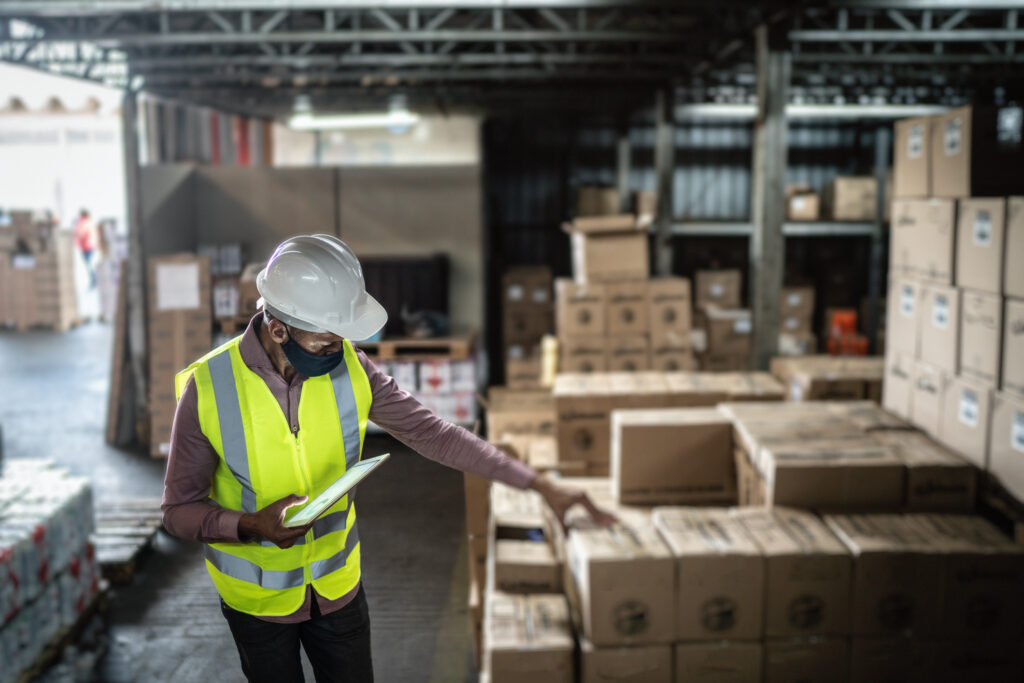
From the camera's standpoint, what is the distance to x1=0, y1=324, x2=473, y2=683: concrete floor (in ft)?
9.29

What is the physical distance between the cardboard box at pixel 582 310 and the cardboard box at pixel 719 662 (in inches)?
192

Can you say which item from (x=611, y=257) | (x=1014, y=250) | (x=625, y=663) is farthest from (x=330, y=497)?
(x=611, y=257)

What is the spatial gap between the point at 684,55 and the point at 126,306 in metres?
6.35

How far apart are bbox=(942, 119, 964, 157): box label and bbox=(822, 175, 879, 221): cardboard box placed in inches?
280

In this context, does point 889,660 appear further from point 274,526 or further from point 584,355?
point 584,355

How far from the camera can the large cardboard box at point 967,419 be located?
13.4 feet

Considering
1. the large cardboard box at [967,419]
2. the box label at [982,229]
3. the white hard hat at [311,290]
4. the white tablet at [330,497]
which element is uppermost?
the box label at [982,229]

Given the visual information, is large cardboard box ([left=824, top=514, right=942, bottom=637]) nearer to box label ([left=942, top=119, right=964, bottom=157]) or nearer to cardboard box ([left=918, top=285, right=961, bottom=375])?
cardboard box ([left=918, top=285, right=961, bottom=375])

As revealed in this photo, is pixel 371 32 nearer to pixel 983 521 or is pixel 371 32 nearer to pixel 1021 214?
pixel 1021 214

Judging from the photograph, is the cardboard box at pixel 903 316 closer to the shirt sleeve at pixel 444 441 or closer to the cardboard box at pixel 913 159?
the cardboard box at pixel 913 159

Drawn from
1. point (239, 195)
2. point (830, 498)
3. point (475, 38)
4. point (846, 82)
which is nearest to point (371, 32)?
point (475, 38)

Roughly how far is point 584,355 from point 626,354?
411 millimetres

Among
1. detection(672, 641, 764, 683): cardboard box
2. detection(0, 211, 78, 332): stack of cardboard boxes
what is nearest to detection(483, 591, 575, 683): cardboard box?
detection(672, 641, 764, 683): cardboard box

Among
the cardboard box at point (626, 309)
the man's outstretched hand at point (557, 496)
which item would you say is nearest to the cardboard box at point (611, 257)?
the cardboard box at point (626, 309)
